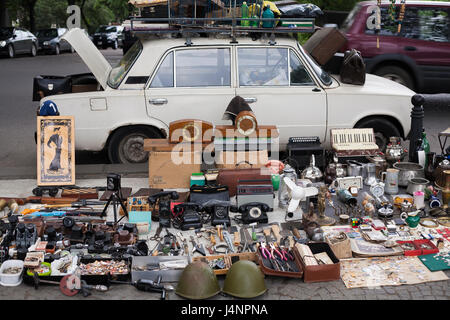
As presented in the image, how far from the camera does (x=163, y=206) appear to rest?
6711mm

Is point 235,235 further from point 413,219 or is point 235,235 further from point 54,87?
point 54,87

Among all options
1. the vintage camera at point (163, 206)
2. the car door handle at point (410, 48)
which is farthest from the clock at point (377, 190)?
the car door handle at point (410, 48)

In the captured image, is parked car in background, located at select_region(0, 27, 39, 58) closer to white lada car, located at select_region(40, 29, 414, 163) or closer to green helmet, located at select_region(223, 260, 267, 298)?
white lada car, located at select_region(40, 29, 414, 163)

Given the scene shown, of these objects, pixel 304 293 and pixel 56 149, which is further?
pixel 56 149

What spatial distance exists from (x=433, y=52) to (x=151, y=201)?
7035 millimetres

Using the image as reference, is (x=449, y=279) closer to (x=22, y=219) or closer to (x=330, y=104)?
(x=330, y=104)

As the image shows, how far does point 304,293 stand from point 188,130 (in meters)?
3.11

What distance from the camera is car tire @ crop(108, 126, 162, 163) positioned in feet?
26.7

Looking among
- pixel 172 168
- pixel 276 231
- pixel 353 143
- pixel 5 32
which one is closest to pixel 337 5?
pixel 353 143

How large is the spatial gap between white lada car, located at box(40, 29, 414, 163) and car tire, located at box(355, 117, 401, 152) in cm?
11

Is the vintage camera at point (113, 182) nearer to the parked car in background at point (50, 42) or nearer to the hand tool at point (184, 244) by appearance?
the hand tool at point (184, 244)

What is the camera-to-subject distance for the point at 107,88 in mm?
8047

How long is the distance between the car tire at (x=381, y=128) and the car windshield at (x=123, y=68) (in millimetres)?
3321

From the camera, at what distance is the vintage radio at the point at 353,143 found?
803 cm
